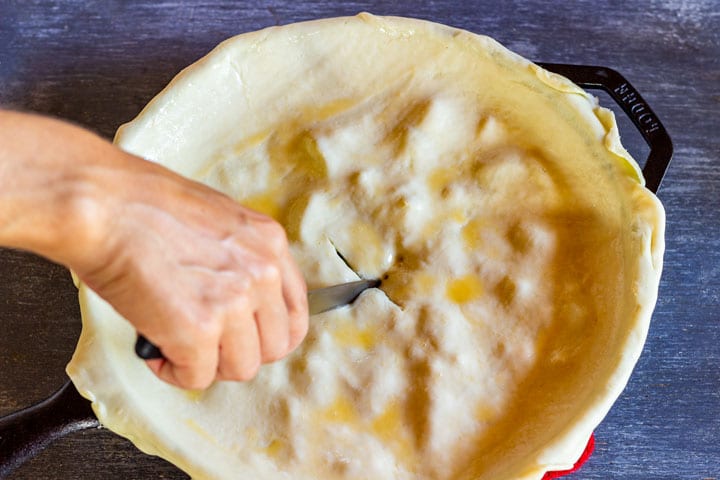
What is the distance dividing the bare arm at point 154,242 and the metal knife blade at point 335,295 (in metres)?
0.21

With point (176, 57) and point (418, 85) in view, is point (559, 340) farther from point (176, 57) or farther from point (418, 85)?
point (176, 57)

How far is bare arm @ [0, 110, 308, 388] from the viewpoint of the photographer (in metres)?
0.50

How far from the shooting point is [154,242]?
20.7 inches

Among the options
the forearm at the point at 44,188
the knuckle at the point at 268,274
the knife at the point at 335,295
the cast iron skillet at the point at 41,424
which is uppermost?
the forearm at the point at 44,188

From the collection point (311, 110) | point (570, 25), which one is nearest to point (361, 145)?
point (311, 110)

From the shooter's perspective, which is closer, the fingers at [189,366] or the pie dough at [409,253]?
the fingers at [189,366]

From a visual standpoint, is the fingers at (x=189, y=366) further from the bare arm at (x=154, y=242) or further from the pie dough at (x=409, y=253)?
the pie dough at (x=409, y=253)

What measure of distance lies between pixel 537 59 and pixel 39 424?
865 millimetres

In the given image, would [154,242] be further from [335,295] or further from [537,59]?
[537,59]

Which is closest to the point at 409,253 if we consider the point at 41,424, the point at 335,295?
the point at 335,295

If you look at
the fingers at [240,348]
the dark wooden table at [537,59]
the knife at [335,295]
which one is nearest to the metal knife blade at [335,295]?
the knife at [335,295]

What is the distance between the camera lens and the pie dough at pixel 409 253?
79cm

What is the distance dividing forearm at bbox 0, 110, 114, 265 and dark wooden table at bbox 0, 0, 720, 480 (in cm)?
53

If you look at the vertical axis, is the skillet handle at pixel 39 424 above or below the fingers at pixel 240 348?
below
